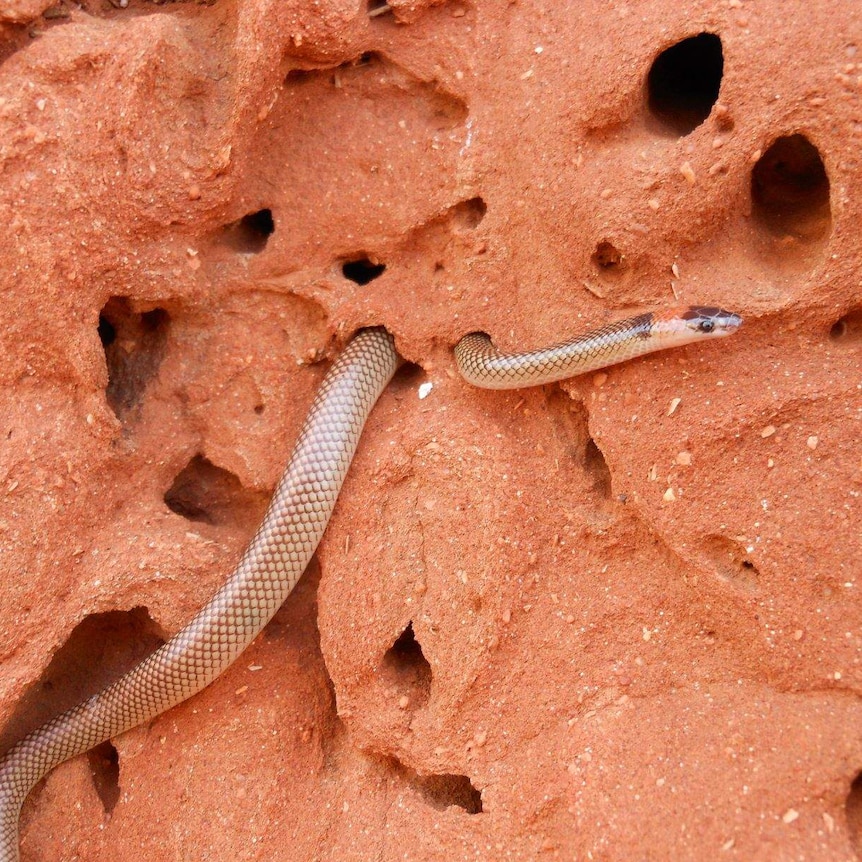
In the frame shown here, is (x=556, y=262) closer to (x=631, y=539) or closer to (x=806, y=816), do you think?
(x=631, y=539)

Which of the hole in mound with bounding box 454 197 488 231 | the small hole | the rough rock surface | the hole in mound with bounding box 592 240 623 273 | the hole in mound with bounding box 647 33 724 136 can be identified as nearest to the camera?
the rough rock surface

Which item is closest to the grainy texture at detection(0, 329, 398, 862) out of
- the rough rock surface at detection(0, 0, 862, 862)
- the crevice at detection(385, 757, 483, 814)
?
the rough rock surface at detection(0, 0, 862, 862)

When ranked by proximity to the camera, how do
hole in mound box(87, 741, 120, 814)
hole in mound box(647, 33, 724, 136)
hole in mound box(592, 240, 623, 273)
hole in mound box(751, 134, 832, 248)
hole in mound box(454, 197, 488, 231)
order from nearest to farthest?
hole in mound box(751, 134, 832, 248) < hole in mound box(592, 240, 623, 273) < hole in mound box(647, 33, 724, 136) < hole in mound box(454, 197, 488, 231) < hole in mound box(87, 741, 120, 814)

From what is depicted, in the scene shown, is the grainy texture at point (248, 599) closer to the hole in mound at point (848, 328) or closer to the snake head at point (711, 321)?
the snake head at point (711, 321)

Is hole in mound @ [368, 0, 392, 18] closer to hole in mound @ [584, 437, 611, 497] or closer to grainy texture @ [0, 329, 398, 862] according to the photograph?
grainy texture @ [0, 329, 398, 862]

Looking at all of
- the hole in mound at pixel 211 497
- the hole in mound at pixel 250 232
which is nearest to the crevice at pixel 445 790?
the hole in mound at pixel 211 497

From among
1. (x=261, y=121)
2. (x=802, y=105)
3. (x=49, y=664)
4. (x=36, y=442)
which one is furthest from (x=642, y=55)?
(x=49, y=664)

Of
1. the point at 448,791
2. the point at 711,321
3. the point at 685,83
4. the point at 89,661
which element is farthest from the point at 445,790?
the point at 685,83
